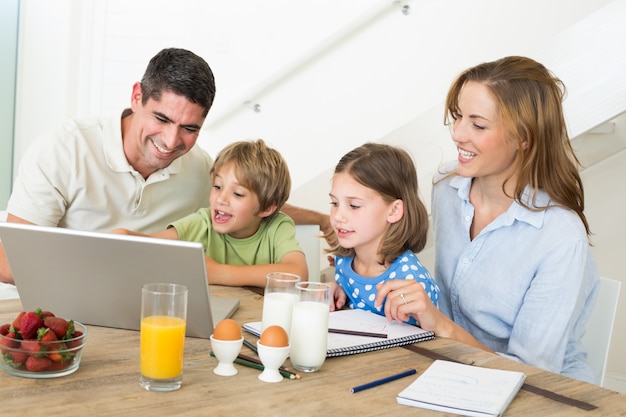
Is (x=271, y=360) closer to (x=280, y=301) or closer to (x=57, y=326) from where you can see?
(x=280, y=301)

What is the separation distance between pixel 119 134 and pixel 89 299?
95cm

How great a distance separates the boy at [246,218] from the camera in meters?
2.29

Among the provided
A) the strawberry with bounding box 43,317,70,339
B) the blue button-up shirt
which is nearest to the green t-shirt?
the blue button-up shirt

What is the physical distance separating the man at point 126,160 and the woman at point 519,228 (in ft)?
2.62

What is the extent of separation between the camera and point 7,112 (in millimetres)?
4203

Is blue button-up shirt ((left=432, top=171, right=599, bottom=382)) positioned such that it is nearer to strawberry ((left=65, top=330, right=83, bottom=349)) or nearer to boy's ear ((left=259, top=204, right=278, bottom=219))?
boy's ear ((left=259, top=204, right=278, bottom=219))

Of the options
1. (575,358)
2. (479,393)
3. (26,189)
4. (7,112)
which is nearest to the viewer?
(479,393)

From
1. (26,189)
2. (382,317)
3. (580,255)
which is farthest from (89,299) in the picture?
(580,255)

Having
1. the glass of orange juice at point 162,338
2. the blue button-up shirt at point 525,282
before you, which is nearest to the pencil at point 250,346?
the glass of orange juice at point 162,338

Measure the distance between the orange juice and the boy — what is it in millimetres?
1027

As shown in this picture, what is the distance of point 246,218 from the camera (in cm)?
233

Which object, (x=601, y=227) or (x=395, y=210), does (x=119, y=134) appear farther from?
(x=601, y=227)

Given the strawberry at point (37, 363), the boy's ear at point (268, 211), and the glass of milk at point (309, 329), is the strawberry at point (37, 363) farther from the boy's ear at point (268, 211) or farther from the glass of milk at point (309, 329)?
the boy's ear at point (268, 211)

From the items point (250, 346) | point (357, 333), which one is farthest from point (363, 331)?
point (250, 346)
